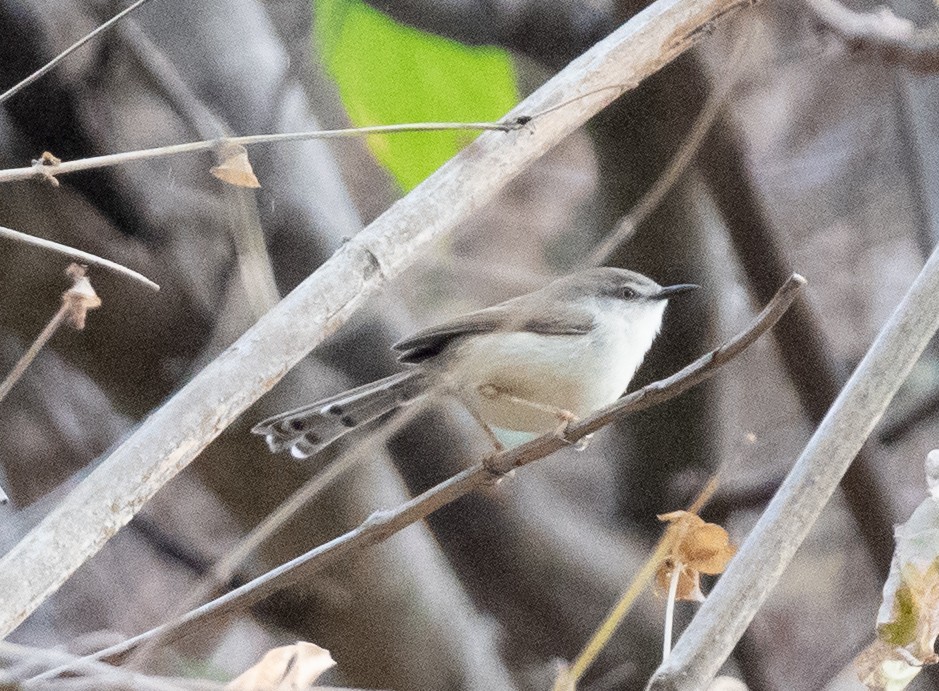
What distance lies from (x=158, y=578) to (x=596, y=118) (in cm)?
74

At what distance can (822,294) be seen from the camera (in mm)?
1315

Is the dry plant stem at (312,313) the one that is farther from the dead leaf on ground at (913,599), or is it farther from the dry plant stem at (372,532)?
the dead leaf on ground at (913,599)

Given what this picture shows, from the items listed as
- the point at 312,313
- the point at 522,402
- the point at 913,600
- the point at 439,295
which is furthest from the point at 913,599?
the point at 439,295

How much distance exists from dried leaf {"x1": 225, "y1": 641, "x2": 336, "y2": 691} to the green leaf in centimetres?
57

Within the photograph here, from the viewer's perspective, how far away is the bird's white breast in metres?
1.02

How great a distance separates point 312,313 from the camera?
0.78 meters

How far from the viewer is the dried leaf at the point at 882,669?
81cm

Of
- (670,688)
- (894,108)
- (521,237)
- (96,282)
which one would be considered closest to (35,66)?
(96,282)

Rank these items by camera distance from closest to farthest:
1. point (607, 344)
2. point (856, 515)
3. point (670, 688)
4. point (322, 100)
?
point (670, 688)
point (607, 344)
point (322, 100)
point (856, 515)

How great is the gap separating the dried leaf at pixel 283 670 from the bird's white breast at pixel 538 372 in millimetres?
367

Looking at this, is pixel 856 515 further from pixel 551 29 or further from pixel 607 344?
pixel 551 29

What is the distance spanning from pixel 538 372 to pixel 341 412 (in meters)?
0.20

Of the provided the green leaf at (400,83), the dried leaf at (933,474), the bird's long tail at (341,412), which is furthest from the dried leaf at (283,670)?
the green leaf at (400,83)

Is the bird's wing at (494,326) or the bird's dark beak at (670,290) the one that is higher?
the bird's wing at (494,326)
